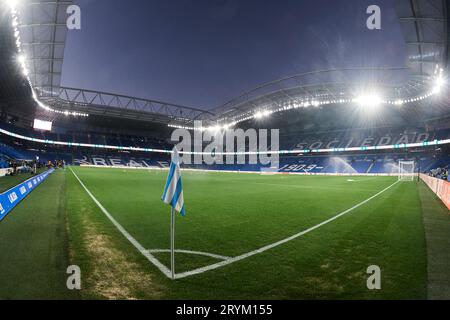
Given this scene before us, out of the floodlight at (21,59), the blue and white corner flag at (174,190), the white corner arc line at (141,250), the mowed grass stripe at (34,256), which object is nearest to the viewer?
the mowed grass stripe at (34,256)

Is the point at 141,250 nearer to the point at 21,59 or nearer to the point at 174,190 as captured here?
the point at 174,190

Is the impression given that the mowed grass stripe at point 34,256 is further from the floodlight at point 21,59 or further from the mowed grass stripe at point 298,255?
the floodlight at point 21,59

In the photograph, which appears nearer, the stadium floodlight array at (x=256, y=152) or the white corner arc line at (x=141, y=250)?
the white corner arc line at (x=141, y=250)

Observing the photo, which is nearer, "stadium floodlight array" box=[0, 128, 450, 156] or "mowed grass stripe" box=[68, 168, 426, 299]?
"mowed grass stripe" box=[68, 168, 426, 299]

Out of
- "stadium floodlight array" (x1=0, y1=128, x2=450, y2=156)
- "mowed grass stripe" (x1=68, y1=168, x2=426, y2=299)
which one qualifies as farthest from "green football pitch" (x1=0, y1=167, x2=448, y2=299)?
"stadium floodlight array" (x1=0, y1=128, x2=450, y2=156)

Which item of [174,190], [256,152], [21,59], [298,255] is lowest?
[298,255]

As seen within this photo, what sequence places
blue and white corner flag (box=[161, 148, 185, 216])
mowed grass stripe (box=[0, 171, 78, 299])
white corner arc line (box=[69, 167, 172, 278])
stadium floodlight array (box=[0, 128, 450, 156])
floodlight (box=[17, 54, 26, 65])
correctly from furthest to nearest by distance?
stadium floodlight array (box=[0, 128, 450, 156]), floodlight (box=[17, 54, 26, 65]), white corner arc line (box=[69, 167, 172, 278]), blue and white corner flag (box=[161, 148, 185, 216]), mowed grass stripe (box=[0, 171, 78, 299])

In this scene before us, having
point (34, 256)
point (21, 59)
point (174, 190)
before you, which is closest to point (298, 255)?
point (174, 190)

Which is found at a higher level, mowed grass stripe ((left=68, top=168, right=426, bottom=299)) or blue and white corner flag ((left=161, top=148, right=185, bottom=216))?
blue and white corner flag ((left=161, top=148, right=185, bottom=216))

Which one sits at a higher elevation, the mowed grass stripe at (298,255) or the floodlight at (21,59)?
the floodlight at (21,59)

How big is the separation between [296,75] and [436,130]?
116ft

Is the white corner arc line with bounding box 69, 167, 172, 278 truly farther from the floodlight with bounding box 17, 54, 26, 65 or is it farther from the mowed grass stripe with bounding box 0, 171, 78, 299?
the floodlight with bounding box 17, 54, 26, 65

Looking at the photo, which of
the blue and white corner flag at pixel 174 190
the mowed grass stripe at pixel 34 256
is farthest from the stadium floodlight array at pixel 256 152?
the mowed grass stripe at pixel 34 256
